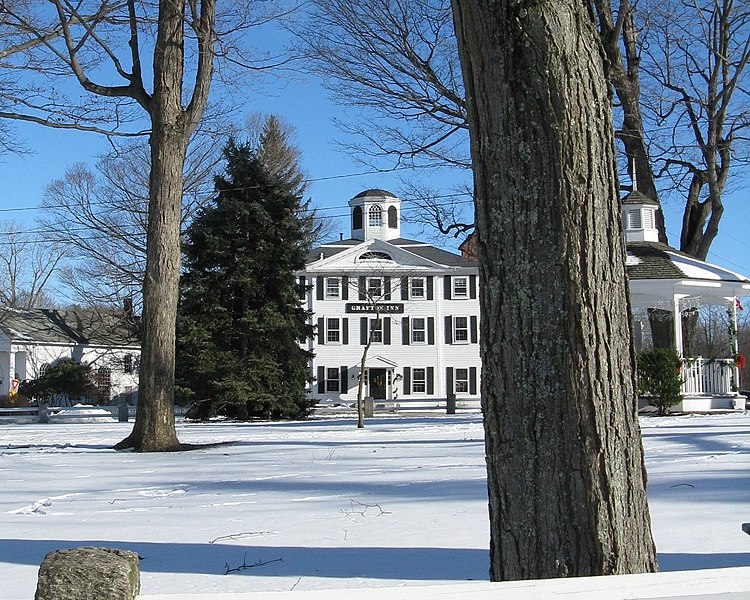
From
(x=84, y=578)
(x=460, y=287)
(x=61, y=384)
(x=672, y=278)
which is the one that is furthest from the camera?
(x=460, y=287)

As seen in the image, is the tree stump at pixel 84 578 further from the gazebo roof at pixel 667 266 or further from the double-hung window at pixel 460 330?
the double-hung window at pixel 460 330

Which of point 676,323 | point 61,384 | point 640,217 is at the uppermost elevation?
point 640,217

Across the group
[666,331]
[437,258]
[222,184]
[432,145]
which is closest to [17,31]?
[432,145]

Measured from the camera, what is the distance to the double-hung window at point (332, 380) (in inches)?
1597

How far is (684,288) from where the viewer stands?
21.0 meters

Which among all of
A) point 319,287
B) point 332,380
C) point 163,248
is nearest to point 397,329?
point 332,380

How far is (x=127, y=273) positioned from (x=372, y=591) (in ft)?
107

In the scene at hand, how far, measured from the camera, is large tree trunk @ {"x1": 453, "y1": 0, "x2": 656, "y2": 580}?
338cm

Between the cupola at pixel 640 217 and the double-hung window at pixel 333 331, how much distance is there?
64.7 ft

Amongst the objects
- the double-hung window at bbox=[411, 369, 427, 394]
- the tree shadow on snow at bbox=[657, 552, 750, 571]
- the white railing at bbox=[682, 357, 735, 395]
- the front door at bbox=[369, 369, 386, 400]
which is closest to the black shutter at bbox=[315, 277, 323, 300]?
the front door at bbox=[369, 369, 386, 400]

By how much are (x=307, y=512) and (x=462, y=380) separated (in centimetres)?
3464

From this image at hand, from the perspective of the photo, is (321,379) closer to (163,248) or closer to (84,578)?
(163,248)

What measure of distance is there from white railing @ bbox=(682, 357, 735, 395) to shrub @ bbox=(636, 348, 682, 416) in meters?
2.93

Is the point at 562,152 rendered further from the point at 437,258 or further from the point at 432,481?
the point at 437,258
